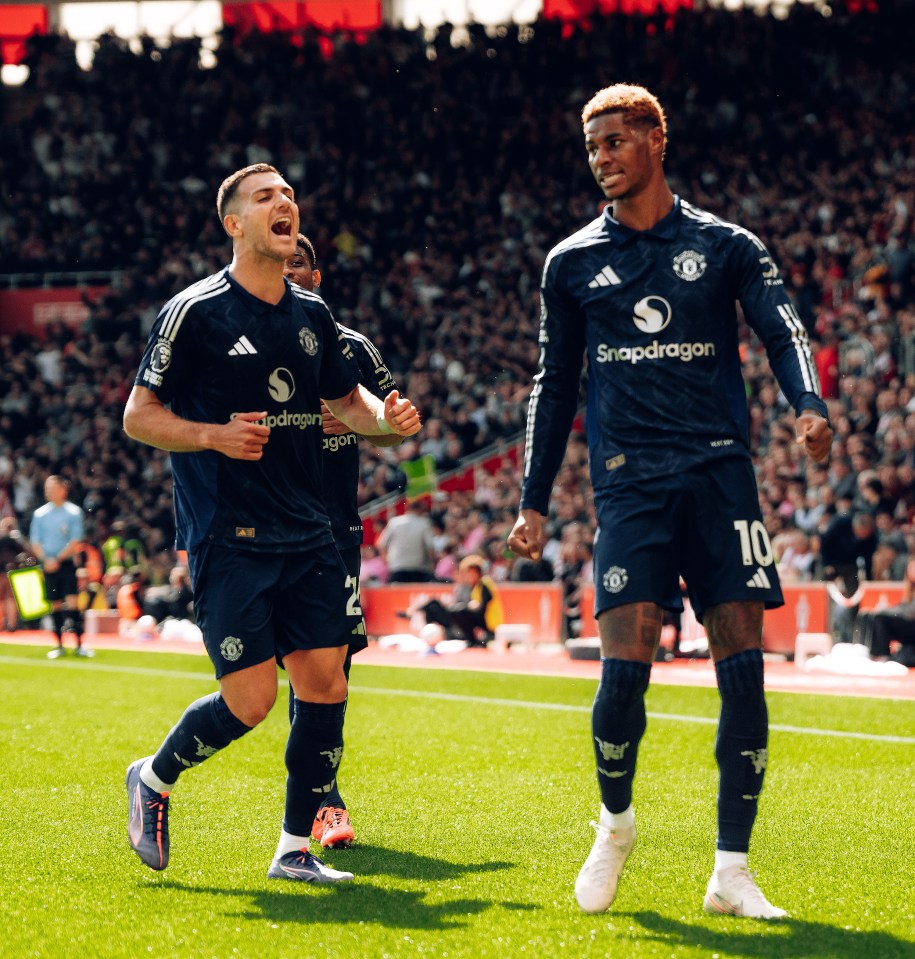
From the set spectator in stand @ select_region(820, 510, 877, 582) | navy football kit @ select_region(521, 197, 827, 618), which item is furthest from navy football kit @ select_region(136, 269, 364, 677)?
spectator in stand @ select_region(820, 510, 877, 582)

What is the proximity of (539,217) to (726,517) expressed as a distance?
25797mm

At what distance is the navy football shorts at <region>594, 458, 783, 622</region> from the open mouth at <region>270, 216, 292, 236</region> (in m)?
1.53

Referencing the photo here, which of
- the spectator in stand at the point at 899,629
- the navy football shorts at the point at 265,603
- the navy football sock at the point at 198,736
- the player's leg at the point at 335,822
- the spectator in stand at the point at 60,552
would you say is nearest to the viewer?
the navy football shorts at the point at 265,603

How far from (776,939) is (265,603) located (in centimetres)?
198


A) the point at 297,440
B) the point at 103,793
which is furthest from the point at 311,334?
the point at 103,793

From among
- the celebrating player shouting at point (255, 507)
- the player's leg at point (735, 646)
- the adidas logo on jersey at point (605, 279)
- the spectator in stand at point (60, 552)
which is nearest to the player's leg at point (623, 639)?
the player's leg at point (735, 646)

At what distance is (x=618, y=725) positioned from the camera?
5035 millimetres

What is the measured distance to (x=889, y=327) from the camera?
2044cm

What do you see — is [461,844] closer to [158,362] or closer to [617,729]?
[617,729]

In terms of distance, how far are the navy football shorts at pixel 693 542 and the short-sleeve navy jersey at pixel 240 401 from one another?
1.16 meters

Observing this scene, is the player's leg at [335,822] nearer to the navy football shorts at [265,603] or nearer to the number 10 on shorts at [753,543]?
the navy football shorts at [265,603]

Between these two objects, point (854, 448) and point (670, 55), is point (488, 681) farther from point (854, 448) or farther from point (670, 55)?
point (670, 55)

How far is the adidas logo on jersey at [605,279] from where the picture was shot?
5.16 meters

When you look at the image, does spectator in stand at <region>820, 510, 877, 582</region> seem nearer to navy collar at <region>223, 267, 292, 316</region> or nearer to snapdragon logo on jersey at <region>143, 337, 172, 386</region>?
navy collar at <region>223, 267, 292, 316</region>
